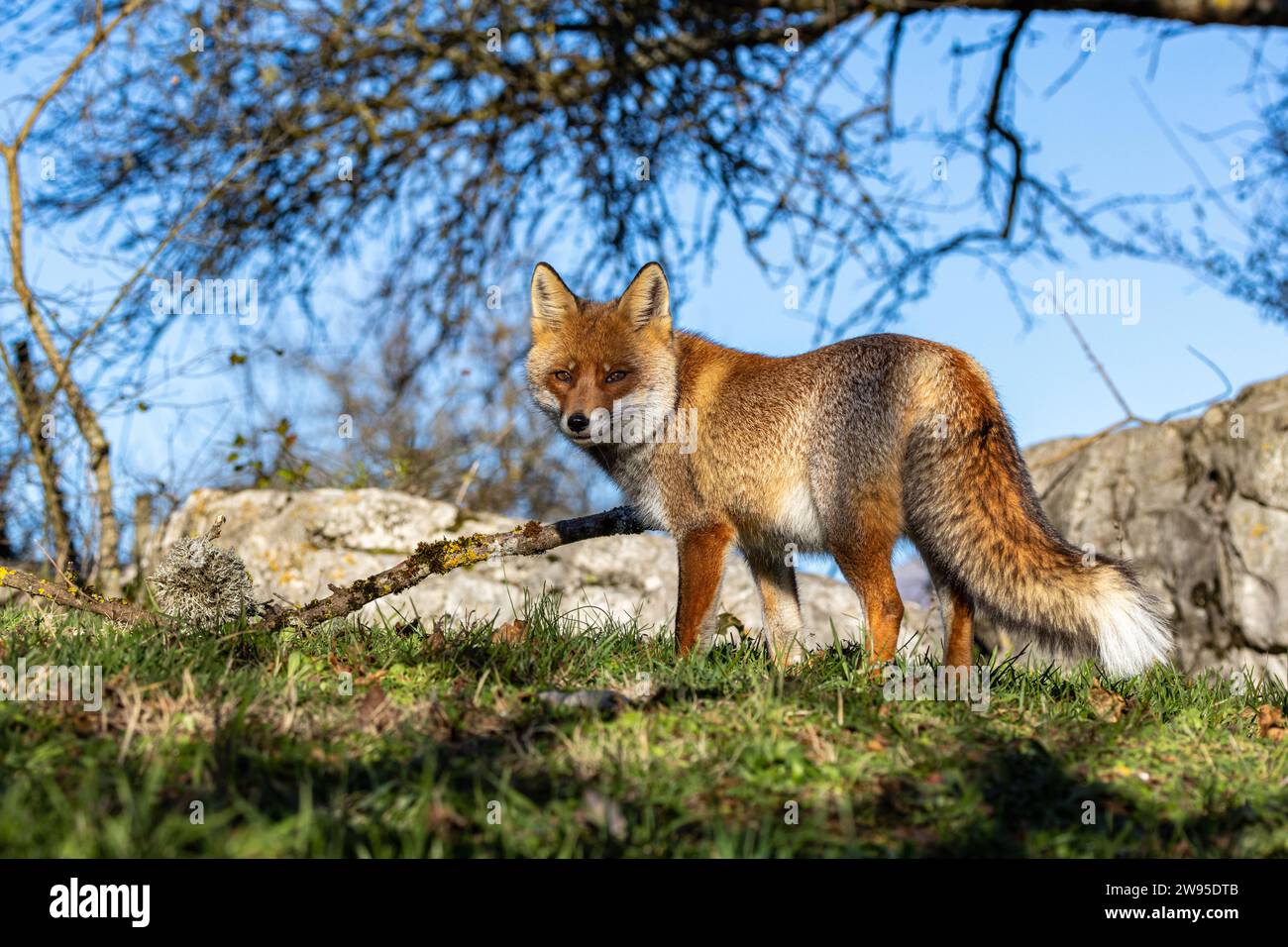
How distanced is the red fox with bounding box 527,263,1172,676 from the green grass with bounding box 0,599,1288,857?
24.5 inches

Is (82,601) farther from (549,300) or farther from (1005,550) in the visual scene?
(1005,550)

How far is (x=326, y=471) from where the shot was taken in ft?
34.2

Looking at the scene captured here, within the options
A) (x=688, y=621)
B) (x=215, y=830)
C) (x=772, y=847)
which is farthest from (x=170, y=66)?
(x=772, y=847)

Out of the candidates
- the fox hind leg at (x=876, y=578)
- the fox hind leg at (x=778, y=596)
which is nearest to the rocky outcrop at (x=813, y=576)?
the fox hind leg at (x=778, y=596)

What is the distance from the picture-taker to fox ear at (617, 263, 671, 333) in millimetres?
5871

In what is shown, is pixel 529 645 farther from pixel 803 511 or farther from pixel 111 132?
pixel 111 132

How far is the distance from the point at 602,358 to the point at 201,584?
2.34 m

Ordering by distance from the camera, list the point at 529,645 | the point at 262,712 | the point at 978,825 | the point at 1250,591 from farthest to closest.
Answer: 1. the point at 1250,591
2. the point at 529,645
3. the point at 262,712
4. the point at 978,825

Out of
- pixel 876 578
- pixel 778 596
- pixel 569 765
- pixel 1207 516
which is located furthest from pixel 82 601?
pixel 1207 516

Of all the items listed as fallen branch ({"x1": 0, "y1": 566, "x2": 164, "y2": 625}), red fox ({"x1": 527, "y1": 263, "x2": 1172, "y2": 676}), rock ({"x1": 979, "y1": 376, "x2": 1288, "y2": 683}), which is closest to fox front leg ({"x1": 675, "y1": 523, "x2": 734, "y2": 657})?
red fox ({"x1": 527, "y1": 263, "x2": 1172, "y2": 676})

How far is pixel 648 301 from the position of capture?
19.5ft

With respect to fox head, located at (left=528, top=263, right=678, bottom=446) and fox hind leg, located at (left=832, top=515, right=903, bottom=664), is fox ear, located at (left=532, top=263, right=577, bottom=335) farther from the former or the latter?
fox hind leg, located at (left=832, top=515, right=903, bottom=664)

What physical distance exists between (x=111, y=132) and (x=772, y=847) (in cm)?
928
